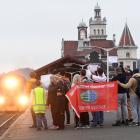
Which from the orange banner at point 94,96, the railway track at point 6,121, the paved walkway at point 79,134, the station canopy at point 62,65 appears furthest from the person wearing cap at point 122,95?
the station canopy at point 62,65

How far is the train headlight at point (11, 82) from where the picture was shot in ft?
144

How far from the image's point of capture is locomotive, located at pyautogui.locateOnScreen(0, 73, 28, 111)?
135 feet

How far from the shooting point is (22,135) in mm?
17922

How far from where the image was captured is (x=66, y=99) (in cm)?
2025

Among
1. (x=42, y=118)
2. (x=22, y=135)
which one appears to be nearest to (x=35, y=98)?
(x=42, y=118)

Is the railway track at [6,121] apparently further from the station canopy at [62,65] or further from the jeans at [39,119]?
the station canopy at [62,65]

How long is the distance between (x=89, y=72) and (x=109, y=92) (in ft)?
4.71

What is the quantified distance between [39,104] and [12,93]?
23.9 meters

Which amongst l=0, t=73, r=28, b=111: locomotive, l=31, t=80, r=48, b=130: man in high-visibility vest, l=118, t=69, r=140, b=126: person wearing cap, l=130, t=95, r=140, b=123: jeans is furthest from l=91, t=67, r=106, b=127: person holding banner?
l=0, t=73, r=28, b=111: locomotive

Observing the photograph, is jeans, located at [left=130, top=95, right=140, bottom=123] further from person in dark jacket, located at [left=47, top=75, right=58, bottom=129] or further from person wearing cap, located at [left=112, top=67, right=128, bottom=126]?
person in dark jacket, located at [left=47, top=75, right=58, bottom=129]

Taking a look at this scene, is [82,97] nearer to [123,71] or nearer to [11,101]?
[123,71]

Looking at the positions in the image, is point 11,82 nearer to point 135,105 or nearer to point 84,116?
point 84,116

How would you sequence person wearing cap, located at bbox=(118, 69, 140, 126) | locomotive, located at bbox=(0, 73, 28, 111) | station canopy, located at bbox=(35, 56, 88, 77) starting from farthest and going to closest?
station canopy, located at bbox=(35, 56, 88, 77)
locomotive, located at bbox=(0, 73, 28, 111)
person wearing cap, located at bbox=(118, 69, 140, 126)

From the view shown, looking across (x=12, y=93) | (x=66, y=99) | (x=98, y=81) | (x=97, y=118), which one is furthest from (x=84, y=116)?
(x=12, y=93)
